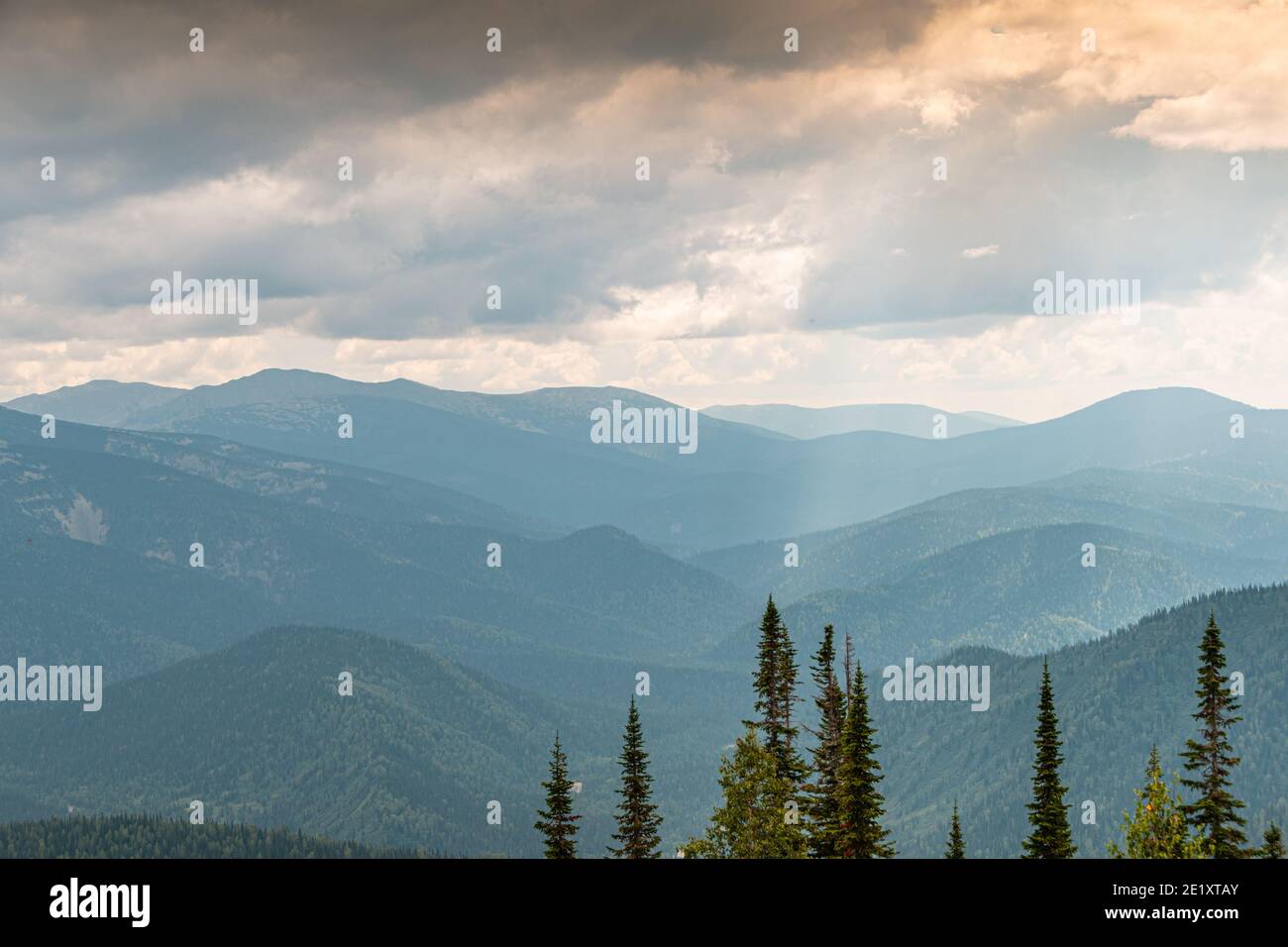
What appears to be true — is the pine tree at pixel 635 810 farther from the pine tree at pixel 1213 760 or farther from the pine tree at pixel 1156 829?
the pine tree at pixel 1213 760

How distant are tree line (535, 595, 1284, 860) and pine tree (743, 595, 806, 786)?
85mm

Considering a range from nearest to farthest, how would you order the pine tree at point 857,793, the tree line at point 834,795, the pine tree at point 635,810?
the tree line at point 834,795 < the pine tree at point 857,793 < the pine tree at point 635,810

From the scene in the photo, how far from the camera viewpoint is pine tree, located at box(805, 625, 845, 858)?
6525cm

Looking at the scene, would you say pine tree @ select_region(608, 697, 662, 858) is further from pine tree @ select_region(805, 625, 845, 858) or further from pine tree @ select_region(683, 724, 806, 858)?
pine tree @ select_region(683, 724, 806, 858)

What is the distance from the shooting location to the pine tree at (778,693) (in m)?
70.1

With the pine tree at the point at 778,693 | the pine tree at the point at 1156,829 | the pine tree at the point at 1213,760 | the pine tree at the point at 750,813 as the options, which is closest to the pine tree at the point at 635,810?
the pine tree at the point at 778,693

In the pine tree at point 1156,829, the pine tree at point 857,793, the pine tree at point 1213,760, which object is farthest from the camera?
the pine tree at point 1213,760

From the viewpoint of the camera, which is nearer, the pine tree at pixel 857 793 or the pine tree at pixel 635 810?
the pine tree at pixel 857 793

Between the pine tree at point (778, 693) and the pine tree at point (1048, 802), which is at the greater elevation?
the pine tree at point (778, 693)

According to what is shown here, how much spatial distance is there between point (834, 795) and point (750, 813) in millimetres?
8169

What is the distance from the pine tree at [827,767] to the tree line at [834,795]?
8cm
